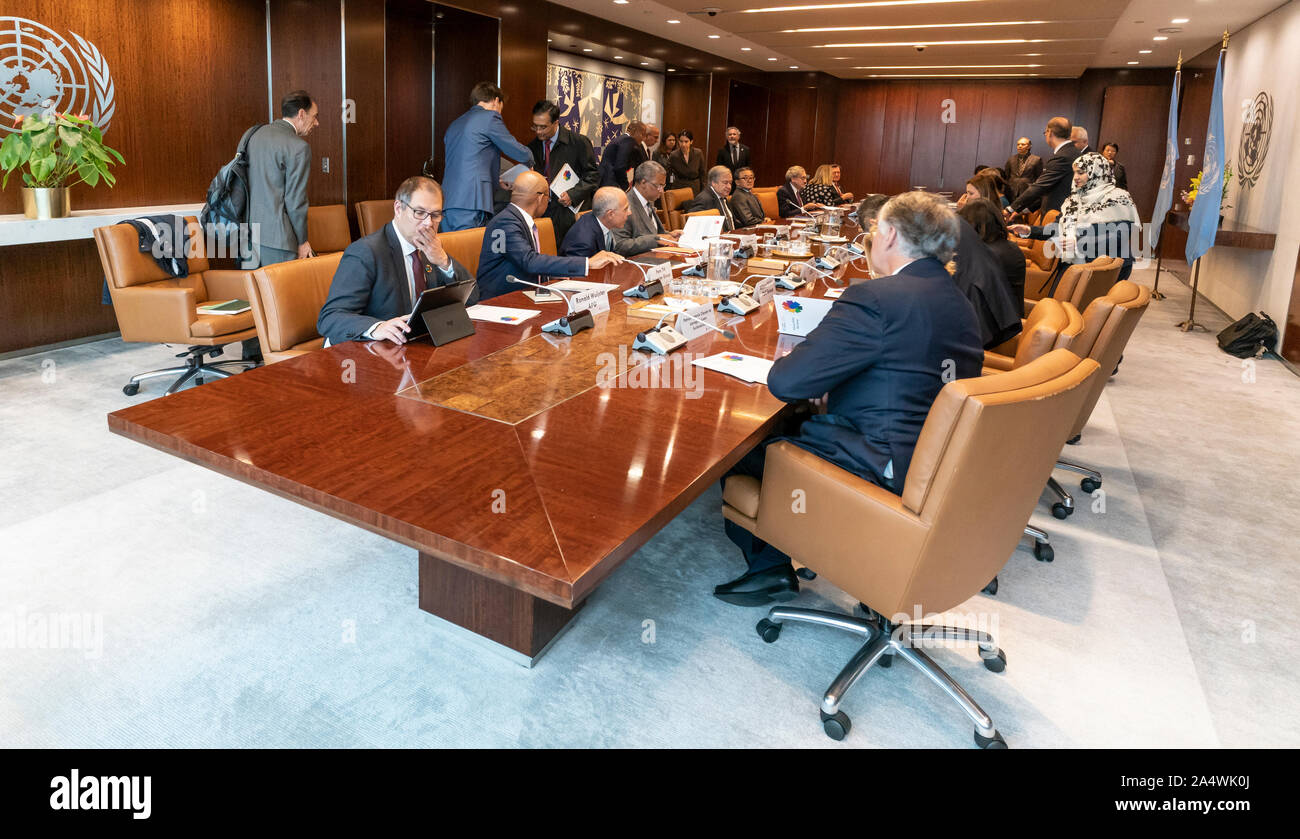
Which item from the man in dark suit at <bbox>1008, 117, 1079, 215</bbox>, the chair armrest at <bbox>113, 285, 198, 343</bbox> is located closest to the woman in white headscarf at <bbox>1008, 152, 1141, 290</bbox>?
the man in dark suit at <bbox>1008, 117, 1079, 215</bbox>

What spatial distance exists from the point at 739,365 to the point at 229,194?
357 centimetres

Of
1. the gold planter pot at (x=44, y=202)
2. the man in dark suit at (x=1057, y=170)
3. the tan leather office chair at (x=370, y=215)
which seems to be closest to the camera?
the gold planter pot at (x=44, y=202)

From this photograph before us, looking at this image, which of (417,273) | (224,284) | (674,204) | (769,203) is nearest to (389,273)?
(417,273)

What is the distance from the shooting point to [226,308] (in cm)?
439

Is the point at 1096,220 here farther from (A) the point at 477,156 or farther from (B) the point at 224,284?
(B) the point at 224,284

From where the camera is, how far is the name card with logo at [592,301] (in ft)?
10.6

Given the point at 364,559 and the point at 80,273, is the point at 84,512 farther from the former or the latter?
the point at 80,273

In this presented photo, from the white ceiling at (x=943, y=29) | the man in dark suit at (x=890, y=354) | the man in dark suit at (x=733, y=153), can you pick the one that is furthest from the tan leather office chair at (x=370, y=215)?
the man in dark suit at (x=733, y=153)

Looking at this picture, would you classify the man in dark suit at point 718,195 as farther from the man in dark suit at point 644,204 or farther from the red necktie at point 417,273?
the red necktie at point 417,273

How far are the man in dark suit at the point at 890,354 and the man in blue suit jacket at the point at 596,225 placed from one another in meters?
2.60

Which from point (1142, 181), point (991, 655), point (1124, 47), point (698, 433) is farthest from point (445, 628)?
point (1142, 181)

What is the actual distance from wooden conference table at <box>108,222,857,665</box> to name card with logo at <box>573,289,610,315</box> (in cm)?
43

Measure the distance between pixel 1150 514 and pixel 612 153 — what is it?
593cm

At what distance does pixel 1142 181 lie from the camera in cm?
1330
